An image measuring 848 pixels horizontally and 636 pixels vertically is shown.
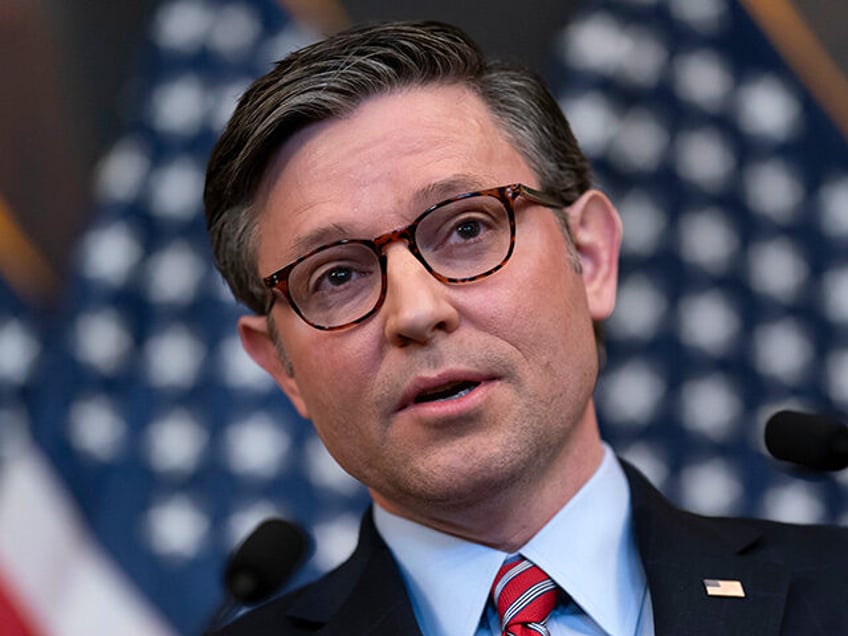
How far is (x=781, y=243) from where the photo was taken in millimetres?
3240

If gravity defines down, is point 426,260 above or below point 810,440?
above

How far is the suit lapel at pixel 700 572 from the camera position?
1.60 m

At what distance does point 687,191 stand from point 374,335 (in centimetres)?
192

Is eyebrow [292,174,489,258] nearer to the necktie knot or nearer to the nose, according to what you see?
the nose

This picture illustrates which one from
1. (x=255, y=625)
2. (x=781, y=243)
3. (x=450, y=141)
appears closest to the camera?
(x=450, y=141)

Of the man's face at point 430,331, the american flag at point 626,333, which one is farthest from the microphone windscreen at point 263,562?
the american flag at point 626,333

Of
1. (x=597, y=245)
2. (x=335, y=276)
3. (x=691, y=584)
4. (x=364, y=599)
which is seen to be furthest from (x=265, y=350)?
(x=691, y=584)

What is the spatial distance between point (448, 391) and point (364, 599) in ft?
1.39

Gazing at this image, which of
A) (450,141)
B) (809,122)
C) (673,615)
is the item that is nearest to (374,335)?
(450,141)

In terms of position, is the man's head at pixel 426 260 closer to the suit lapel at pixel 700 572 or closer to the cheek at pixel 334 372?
the cheek at pixel 334 372

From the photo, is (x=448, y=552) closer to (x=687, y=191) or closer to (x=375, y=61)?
(x=375, y=61)

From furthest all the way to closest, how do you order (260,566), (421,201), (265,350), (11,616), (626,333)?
(626,333) → (11,616) → (265,350) → (260,566) → (421,201)

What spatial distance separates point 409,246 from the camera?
1624mm

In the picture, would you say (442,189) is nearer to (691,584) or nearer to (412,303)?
(412,303)
